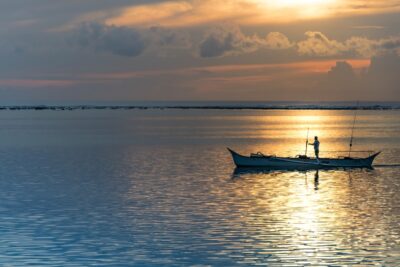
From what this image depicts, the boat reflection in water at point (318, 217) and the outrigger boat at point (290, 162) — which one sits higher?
the outrigger boat at point (290, 162)

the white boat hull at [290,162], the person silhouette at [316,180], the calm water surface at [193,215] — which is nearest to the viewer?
the calm water surface at [193,215]

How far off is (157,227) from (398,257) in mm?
9634

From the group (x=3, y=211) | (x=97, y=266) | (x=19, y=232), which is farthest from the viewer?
(x=3, y=211)

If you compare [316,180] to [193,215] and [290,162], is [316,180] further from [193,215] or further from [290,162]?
[193,215]

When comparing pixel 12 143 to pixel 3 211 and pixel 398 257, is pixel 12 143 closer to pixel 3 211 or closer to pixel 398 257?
pixel 3 211

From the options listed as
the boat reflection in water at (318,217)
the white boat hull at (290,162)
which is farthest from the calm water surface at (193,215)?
the white boat hull at (290,162)

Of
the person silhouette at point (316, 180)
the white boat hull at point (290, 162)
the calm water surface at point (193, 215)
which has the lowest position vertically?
the calm water surface at point (193, 215)

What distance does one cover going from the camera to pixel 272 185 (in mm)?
42344

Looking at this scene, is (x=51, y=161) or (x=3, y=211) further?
(x=51, y=161)

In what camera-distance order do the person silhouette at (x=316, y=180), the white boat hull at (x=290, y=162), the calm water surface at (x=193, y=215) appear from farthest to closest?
the white boat hull at (x=290, y=162), the person silhouette at (x=316, y=180), the calm water surface at (x=193, y=215)

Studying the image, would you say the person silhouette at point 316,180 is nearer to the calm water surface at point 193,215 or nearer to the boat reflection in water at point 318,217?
the boat reflection in water at point 318,217

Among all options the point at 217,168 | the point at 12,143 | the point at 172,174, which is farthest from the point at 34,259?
the point at 12,143

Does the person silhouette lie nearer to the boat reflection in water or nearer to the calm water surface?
the boat reflection in water

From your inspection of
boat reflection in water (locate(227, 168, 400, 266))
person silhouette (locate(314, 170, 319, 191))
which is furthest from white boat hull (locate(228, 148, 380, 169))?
boat reflection in water (locate(227, 168, 400, 266))
